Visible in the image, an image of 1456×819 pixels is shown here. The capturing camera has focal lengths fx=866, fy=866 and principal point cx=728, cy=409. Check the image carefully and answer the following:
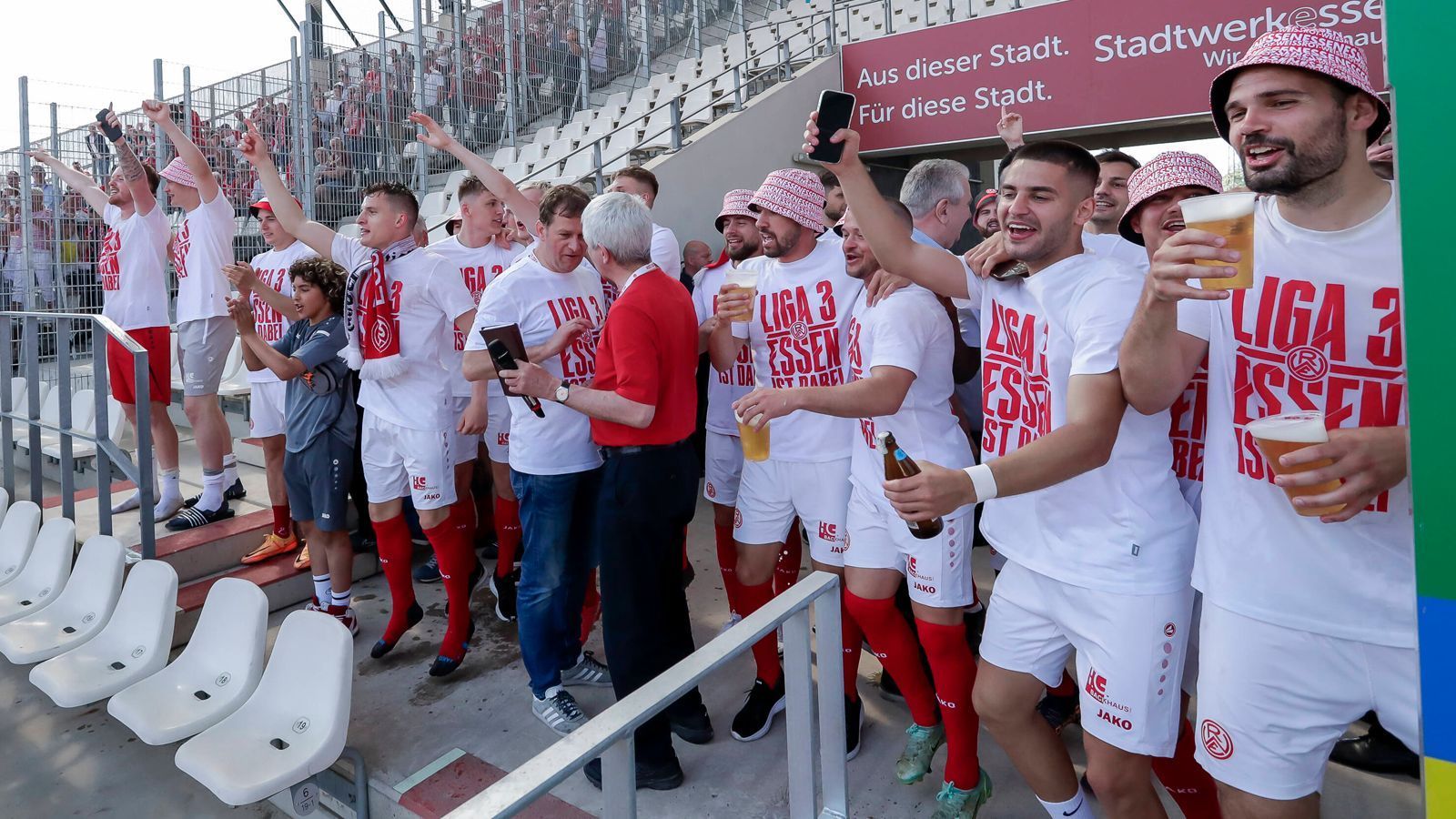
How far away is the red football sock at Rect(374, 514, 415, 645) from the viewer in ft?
12.2

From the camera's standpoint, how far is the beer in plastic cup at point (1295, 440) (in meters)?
1.34

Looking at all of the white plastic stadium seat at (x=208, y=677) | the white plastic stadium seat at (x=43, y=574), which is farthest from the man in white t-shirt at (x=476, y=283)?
the white plastic stadium seat at (x=43, y=574)

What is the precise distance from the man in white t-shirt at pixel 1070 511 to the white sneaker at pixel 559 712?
1.59 metres

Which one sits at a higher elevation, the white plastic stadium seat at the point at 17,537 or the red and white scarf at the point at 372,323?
the red and white scarf at the point at 372,323

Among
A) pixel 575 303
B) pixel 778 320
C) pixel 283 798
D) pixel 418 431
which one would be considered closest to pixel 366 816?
pixel 283 798

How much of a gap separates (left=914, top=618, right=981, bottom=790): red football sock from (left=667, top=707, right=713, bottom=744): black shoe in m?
0.87

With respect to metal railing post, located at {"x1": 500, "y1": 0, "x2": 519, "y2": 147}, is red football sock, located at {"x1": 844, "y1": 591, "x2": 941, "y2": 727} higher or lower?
lower

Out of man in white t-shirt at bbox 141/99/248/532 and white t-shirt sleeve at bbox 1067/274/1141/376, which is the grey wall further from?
white t-shirt sleeve at bbox 1067/274/1141/376

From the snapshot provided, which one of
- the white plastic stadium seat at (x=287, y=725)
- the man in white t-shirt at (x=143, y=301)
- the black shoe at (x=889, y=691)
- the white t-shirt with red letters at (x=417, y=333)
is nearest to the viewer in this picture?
the white plastic stadium seat at (x=287, y=725)

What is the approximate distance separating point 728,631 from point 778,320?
185cm

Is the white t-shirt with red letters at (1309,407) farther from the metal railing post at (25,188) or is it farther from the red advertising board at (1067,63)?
the metal railing post at (25,188)

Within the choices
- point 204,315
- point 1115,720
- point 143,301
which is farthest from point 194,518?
point 1115,720

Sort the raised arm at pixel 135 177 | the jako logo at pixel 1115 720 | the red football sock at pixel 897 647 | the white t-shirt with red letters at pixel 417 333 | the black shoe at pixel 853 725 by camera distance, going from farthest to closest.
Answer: the raised arm at pixel 135 177 < the white t-shirt with red letters at pixel 417 333 < the black shoe at pixel 853 725 < the red football sock at pixel 897 647 < the jako logo at pixel 1115 720

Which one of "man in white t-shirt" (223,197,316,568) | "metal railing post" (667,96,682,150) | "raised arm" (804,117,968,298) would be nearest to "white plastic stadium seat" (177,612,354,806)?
"man in white t-shirt" (223,197,316,568)
